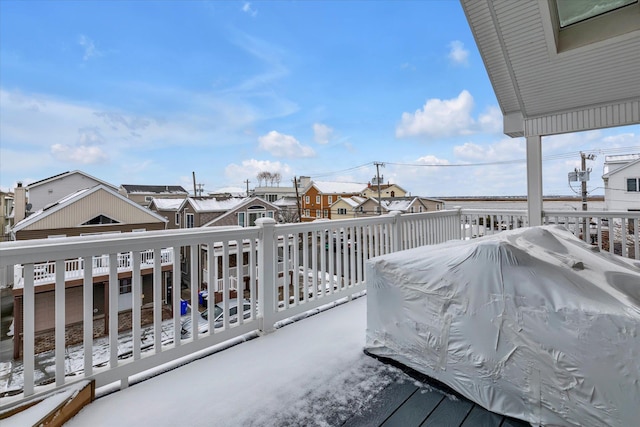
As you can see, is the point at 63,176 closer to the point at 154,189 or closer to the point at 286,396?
the point at 154,189

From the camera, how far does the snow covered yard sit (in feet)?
4.80

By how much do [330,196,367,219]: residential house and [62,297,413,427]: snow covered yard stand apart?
45.5ft

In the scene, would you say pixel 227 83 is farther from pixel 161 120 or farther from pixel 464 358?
pixel 464 358

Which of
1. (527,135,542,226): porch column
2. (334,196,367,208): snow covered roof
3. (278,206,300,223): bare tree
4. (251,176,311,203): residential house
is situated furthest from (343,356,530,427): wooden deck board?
(334,196,367,208): snow covered roof

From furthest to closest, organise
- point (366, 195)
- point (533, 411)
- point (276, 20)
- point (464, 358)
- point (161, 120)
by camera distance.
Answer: point (366, 195), point (161, 120), point (276, 20), point (464, 358), point (533, 411)

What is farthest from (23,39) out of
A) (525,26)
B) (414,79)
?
(414,79)

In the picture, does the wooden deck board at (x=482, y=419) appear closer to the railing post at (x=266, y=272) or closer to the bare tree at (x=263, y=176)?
the railing post at (x=266, y=272)

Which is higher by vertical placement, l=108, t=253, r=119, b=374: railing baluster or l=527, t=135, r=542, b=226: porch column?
l=527, t=135, r=542, b=226: porch column

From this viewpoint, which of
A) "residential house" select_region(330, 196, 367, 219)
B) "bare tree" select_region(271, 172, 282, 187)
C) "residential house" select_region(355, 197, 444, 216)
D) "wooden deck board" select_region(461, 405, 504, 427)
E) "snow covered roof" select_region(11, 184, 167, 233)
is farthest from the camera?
"residential house" select_region(330, 196, 367, 219)

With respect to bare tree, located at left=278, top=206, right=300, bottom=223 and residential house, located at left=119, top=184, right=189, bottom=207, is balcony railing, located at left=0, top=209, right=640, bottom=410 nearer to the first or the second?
bare tree, located at left=278, top=206, right=300, bottom=223

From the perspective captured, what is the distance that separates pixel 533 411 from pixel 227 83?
1160 centimetres

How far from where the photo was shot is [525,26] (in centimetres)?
312

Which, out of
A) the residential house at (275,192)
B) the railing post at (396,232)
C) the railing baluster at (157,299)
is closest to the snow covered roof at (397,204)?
the residential house at (275,192)

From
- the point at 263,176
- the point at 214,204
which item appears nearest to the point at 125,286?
the point at 214,204
